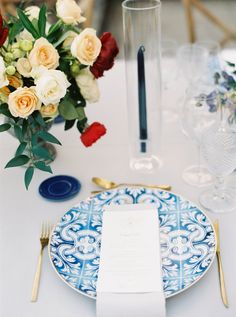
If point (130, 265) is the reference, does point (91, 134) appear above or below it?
above

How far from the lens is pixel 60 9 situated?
1.01 metres

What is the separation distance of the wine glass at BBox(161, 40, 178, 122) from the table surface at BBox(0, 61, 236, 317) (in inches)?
1.5

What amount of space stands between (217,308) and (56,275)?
0.28 meters

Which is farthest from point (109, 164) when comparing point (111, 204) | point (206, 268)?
point (206, 268)

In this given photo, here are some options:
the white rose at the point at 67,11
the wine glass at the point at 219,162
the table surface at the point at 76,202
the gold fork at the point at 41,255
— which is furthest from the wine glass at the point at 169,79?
the gold fork at the point at 41,255

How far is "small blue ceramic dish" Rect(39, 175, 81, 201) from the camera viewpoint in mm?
1050

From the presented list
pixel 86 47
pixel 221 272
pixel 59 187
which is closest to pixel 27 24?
pixel 86 47

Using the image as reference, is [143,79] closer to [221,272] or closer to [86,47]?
[86,47]

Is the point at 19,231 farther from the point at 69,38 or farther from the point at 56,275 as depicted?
the point at 69,38

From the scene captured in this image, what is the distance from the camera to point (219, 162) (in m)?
0.97

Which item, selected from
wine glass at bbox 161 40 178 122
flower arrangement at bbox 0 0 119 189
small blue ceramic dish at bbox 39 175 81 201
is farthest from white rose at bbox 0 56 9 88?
wine glass at bbox 161 40 178 122

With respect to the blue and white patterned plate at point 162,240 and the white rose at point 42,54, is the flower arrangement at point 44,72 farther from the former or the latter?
the blue and white patterned plate at point 162,240

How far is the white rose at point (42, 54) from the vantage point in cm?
94

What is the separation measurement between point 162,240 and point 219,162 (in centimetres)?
20
